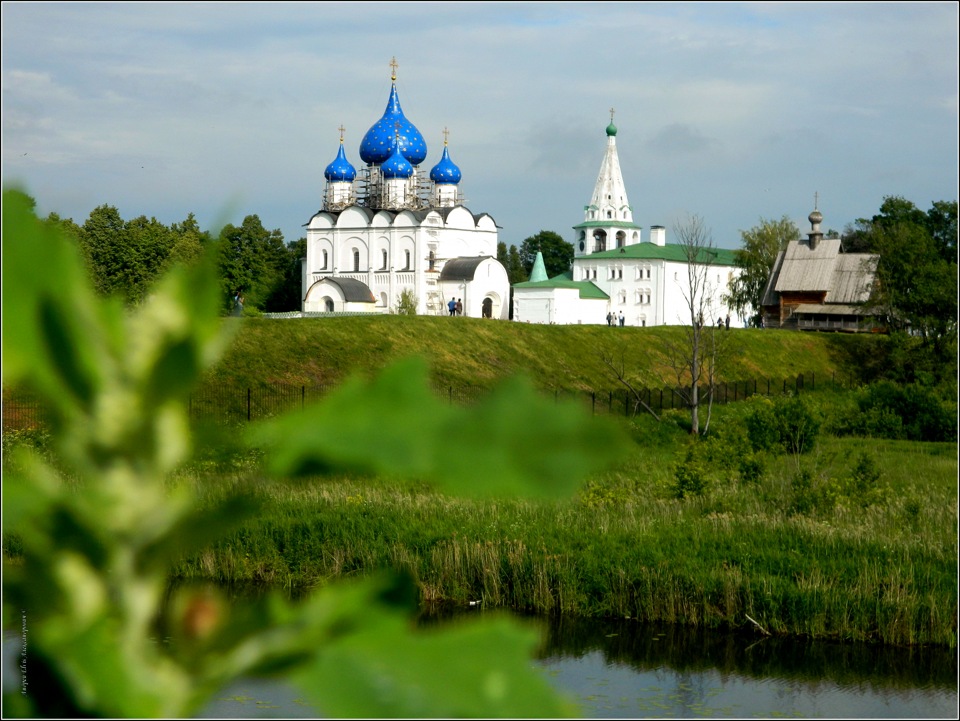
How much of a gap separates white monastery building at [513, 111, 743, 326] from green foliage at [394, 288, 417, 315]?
6.34 m

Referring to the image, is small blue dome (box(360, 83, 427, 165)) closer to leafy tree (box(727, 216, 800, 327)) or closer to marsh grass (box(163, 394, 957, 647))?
leafy tree (box(727, 216, 800, 327))

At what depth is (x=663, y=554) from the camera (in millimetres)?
10688

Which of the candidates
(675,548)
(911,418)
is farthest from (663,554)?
(911,418)

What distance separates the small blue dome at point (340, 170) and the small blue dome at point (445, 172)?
373 centimetres

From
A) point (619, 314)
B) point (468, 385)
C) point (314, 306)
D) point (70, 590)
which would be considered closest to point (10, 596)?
point (70, 590)

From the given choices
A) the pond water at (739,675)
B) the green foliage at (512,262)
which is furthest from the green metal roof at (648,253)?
the pond water at (739,675)

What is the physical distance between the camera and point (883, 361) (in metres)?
37.0

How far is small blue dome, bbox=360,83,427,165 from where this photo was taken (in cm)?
4800

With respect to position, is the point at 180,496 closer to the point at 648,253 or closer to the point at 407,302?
the point at 407,302

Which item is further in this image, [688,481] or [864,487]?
[688,481]

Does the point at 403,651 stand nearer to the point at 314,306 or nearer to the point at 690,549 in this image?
the point at 690,549

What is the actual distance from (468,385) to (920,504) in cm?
1303

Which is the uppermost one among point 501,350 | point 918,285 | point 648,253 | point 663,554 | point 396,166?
point 396,166

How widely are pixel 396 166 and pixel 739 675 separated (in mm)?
41218
